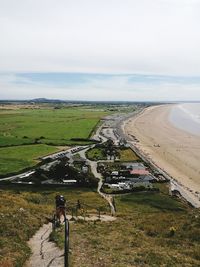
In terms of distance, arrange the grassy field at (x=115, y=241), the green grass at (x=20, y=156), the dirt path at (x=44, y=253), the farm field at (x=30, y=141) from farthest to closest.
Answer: the farm field at (x=30, y=141) → the green grass at (x=20, y=156) → the grassy field at (x=115, y=241) → the dirt path at (x=44, y=253)

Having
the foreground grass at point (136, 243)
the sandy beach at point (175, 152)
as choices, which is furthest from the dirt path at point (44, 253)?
the sandy beach at point (175, 152)

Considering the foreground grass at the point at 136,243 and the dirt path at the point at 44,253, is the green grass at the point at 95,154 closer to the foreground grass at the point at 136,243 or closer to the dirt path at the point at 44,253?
the foreground grass at the point at 136,243

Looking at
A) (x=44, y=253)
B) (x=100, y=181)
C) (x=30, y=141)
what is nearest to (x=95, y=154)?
(x=30, y=141)

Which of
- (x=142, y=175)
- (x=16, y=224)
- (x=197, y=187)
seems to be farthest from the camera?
(x=142, y=175)

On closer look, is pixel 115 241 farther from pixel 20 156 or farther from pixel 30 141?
pixel 30 141

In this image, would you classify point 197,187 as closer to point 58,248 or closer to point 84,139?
point 58,248

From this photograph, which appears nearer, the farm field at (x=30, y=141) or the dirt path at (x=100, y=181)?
the dirt path at (x=100, y=181)

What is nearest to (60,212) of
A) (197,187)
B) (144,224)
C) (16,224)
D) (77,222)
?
(16,224)
